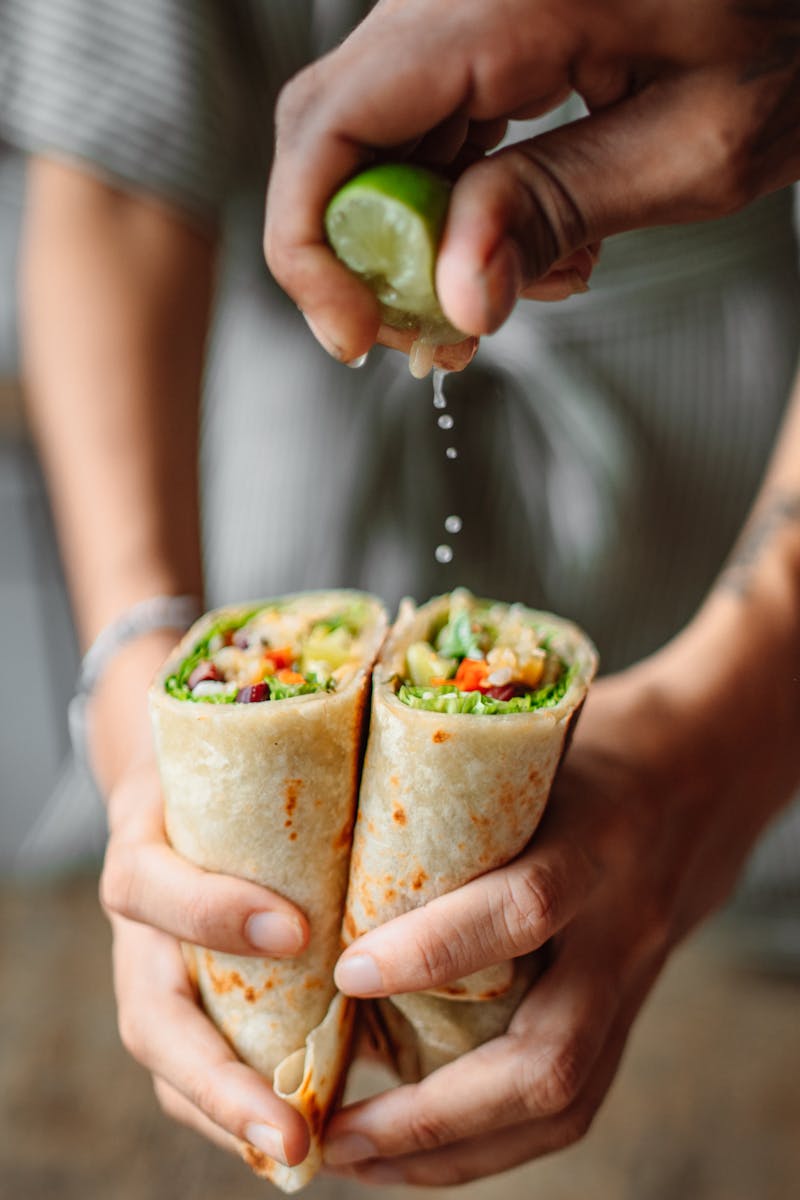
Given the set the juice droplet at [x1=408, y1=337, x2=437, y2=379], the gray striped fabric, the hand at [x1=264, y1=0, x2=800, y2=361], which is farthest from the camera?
the gray striped fabric

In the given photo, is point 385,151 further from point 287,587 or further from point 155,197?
point 287,587

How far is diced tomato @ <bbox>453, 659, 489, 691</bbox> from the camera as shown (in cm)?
110

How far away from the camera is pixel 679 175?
26.5 inches

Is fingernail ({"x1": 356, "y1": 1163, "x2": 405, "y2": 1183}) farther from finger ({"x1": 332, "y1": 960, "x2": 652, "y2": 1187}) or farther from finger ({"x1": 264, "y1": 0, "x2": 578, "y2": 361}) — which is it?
finger ({"x1": 264, "y1": 0, "x2": 578, "y2": 361})

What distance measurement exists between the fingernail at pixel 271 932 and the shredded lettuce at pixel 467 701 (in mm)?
243

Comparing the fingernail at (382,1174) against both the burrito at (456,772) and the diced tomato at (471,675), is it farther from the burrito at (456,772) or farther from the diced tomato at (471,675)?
the diced tomato at (471,675)

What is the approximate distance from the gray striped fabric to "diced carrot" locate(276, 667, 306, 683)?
937 millimetres

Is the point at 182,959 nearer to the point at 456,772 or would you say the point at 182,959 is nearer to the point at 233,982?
the point at 233,982

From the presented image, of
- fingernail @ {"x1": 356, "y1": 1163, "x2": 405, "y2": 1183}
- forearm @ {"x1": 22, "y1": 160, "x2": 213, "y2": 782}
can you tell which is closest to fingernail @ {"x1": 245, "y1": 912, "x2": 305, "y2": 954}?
fingernail @ {"x1": 356, "y1": 1163, "x2": 405, "y2": 1183}

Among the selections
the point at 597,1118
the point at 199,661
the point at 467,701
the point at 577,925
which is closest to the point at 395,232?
the point at 467,701

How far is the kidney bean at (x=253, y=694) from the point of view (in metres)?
1.07

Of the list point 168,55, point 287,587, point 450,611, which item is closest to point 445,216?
point 450,611

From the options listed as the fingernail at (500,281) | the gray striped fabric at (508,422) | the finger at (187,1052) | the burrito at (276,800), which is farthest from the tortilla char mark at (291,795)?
the gray striped fabric at (508,422)

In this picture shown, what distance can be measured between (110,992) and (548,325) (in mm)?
1423
